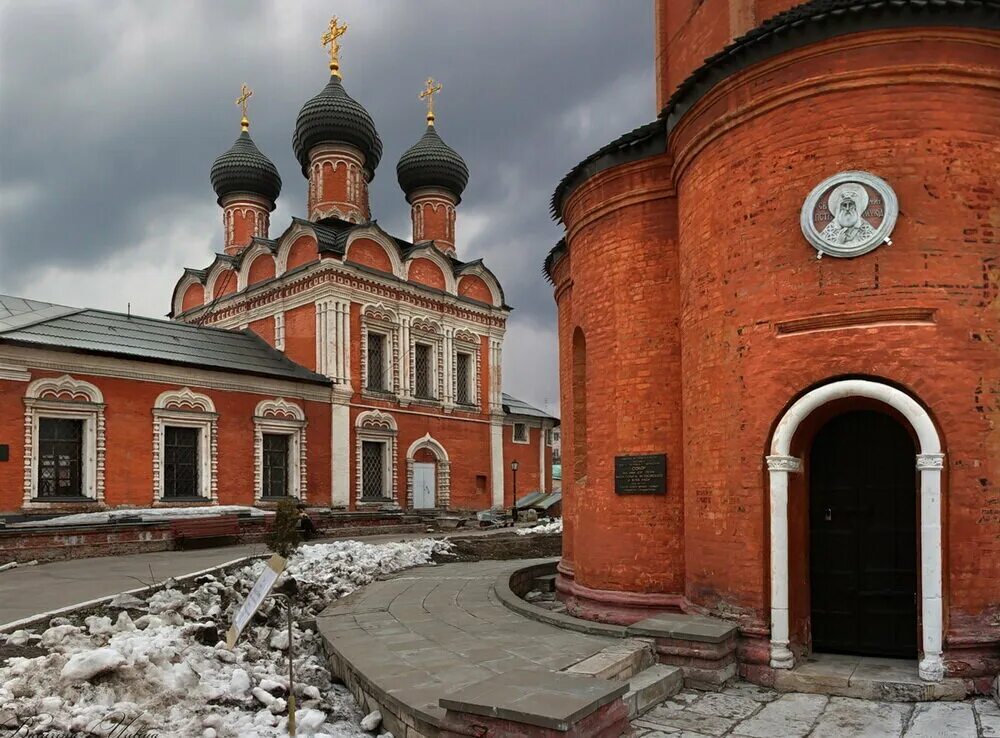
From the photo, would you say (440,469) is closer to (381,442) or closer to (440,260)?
(381,442)

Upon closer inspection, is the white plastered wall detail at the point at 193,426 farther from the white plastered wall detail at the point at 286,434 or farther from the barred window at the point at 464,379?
the barred window at the point at 464,379

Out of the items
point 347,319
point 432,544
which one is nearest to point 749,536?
point 432,544

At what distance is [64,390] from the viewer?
675 inches

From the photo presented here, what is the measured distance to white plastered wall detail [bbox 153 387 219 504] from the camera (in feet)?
61.6

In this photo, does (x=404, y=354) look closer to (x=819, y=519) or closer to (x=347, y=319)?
(x=347, y=319)

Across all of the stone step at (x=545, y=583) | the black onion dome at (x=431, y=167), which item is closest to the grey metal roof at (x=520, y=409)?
the black onion dome at (x=431, y=167)

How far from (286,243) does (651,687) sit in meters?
21.0

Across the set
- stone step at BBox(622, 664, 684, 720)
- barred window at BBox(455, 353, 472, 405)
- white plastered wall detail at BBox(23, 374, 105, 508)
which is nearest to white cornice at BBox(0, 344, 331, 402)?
white plastered wall detail at BBox(23, 374, 105, 508)

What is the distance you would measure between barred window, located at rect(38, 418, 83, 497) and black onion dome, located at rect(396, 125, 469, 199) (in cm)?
1556

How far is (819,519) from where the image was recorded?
22.7 ft

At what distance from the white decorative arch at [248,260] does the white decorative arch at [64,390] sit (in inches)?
343

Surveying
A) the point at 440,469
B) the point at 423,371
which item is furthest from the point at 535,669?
the point at 423,371

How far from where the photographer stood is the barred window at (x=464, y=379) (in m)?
27.6

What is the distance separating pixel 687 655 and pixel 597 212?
490 centimetres
